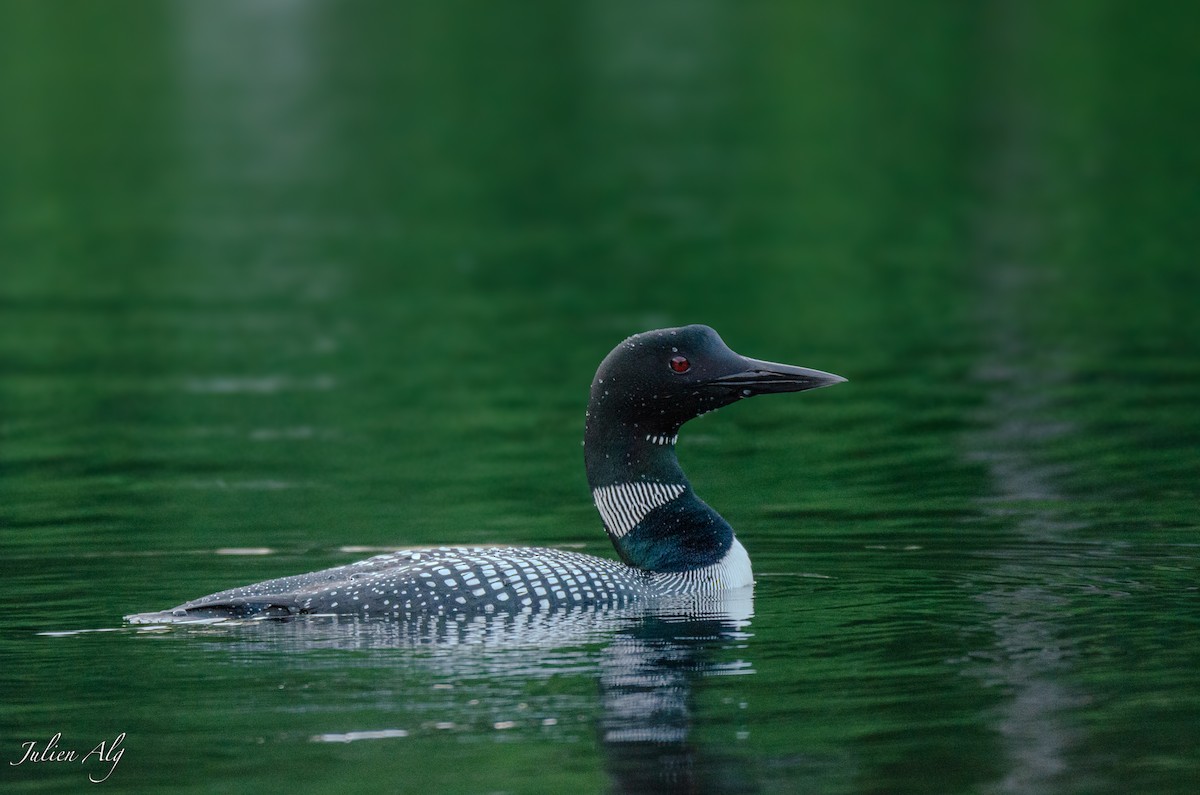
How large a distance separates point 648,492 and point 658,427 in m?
0.26

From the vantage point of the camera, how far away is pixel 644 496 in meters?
8.96

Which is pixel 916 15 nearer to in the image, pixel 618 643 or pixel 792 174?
pixel 792 174

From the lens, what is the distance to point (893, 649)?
296 inches

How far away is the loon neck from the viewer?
890 cm

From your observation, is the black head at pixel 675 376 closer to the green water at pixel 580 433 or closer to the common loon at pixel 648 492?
the common loon at pixel 648 492

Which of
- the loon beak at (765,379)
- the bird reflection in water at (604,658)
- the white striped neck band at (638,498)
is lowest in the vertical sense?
the bird reflection in water at (604,658)

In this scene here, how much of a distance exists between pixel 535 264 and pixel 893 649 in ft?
45.5

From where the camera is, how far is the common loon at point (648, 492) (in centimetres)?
833

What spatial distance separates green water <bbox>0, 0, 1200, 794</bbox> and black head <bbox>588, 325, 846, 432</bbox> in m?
0.78

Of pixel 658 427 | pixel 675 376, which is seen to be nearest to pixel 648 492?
pixel 658 427

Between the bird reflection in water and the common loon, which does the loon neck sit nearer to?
the common loon

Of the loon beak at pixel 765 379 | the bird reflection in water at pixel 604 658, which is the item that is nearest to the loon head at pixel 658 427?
the loon beak at pixel 765 379

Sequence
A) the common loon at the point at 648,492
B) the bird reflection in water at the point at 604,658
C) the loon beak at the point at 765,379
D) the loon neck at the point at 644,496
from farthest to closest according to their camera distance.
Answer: the loon neck at the point at 644,496
the loon beak at the point at 765,379
the common loon at the point at 648,492
the bird reflection in water at the point at 604,658

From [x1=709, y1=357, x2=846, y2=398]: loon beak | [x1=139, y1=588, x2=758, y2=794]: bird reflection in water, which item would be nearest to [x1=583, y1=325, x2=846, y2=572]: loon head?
[x1=709, y1=357, x2=846, y2=398]: loon beak
